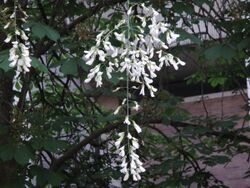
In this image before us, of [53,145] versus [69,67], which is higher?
[69,67]

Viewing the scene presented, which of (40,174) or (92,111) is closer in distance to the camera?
(40,174)

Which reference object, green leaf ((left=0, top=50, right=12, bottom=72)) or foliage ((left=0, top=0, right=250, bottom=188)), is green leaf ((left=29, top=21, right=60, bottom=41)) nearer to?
foliage ((left=0, top=0, right=250, bottom=188))

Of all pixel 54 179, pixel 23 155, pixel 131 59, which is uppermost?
pixel 131 59

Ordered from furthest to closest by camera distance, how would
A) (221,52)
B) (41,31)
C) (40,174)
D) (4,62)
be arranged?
(40,174) < (221,52) < (41,31) < (4,62)

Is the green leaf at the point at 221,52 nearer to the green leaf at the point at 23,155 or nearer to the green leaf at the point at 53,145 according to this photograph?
the green leaf at the point at 53,145

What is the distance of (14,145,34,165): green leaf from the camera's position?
3.10m

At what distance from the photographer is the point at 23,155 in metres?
3.12

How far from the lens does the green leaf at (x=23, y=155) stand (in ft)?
10.2

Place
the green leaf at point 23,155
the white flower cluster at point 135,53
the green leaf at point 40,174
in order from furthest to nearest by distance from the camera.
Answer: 1. the green leaf at point 40,174
2. the green leaf at point 23,155
3. the white flower cluster at point 135,53

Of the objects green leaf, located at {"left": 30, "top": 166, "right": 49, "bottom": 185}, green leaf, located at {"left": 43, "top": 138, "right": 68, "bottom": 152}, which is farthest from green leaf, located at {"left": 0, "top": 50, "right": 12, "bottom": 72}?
green leaf, located at {"left": 30, "top": 166, "right": 49, "bottom": 185}

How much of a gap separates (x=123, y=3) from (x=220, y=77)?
133 cm

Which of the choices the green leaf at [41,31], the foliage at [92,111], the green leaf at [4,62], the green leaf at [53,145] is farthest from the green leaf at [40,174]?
the green leaf at [4,62]

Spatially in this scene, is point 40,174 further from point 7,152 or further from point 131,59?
point 131,59

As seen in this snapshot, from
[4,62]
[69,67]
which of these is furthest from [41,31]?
[4,62]
